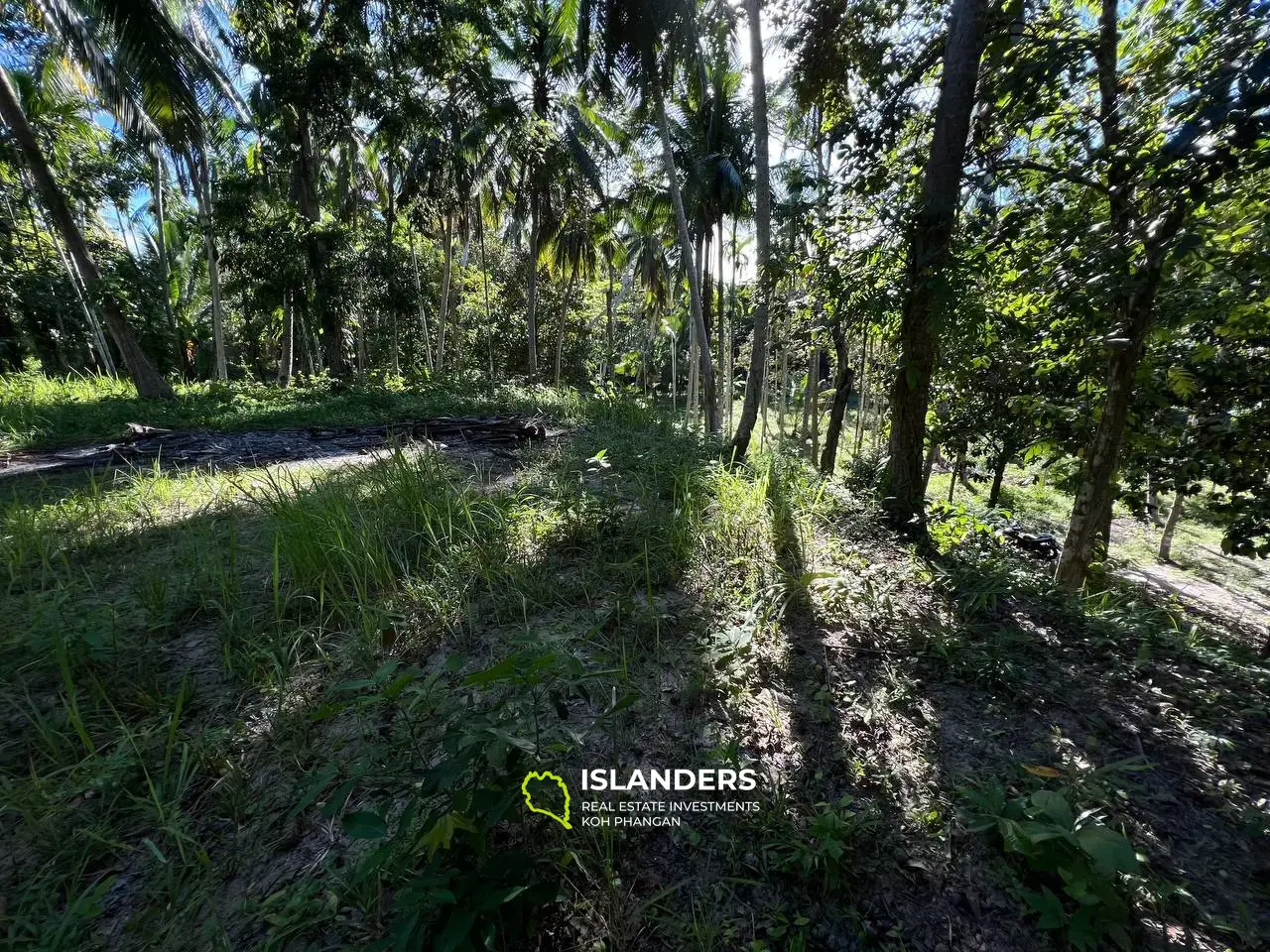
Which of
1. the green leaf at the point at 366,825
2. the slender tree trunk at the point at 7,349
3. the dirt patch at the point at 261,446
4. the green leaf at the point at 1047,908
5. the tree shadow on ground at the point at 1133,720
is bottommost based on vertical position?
the tree shadow on ground at the point at 1133,720

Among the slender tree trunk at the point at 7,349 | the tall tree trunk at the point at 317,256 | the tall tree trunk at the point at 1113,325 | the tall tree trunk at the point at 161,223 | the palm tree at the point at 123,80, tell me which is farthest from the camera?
the tall tree trunk at the point at 161,223

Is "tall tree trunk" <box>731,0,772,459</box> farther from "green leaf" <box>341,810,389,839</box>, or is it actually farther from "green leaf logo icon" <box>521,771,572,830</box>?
"green leaf" <box>341,810,389,839</box>

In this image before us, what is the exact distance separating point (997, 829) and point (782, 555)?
5.25ft

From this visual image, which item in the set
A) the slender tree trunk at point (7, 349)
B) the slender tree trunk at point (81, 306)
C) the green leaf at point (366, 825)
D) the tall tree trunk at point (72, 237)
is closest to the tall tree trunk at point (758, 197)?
the green leaf at point (366, 825)

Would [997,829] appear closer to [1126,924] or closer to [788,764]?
[1126,924]

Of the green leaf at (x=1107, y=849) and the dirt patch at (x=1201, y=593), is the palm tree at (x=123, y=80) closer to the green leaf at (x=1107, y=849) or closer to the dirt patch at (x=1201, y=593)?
the green leaf at (x=1107, y=849)

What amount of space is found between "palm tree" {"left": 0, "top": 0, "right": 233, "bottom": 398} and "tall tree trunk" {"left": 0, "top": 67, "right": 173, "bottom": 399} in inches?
0.5

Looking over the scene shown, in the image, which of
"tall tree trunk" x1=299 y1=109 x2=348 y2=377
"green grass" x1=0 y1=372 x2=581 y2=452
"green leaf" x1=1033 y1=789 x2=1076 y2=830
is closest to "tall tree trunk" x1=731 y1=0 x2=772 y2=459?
"green grass" x1=0 y1=372 x2=581 y2=452

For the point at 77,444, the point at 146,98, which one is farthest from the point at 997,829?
the point at 146,98

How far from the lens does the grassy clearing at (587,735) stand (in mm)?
1188

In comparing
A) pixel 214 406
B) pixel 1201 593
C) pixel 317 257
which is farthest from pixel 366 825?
pixel 317 257

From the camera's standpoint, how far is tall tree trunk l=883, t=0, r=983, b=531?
285 cm

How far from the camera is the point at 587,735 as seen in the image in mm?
1687

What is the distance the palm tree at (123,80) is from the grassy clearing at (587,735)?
743cm
